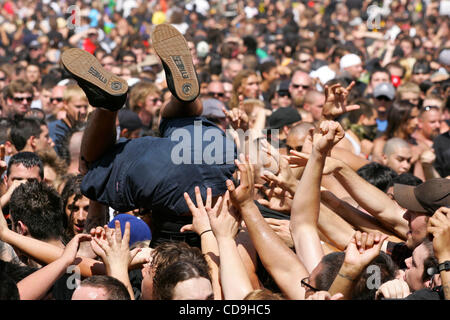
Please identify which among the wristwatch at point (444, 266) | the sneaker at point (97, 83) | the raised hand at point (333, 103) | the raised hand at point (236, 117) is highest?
the sneaker at point (97, 83)

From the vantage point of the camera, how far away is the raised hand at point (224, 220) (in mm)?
3297

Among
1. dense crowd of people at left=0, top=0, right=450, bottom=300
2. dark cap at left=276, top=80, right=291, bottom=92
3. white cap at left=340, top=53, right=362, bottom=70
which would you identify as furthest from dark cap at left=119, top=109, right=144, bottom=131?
white cap at left=340, top=53, right=362, bottom=70

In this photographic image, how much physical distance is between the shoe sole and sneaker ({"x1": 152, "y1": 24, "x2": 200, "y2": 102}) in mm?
307

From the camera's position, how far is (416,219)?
3.71 m

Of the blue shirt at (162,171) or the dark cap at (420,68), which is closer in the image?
the blue shirt at (162,171)

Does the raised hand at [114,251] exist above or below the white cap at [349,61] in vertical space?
Result: below

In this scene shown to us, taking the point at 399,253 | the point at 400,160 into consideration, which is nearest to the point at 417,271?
the point at 399,253

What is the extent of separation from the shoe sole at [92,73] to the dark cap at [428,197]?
1.54 metres

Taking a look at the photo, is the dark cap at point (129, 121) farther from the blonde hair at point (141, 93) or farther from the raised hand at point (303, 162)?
the raised hand at point (303, 162)

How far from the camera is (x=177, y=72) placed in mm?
4031

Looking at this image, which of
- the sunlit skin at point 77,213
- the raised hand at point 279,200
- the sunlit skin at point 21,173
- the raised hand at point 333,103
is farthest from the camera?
the sunlit skin at point 21,173

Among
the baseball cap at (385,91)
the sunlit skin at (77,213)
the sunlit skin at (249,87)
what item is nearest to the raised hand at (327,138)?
the sunlit skin at (77,213)

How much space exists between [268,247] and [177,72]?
48.8 inches

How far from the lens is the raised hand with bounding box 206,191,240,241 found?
130 inches
